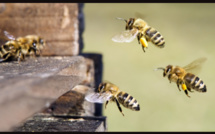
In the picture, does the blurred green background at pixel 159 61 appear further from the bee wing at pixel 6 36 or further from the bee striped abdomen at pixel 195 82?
the bee wing at pixel 6 36

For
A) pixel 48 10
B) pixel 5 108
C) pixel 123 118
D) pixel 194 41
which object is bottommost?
pixel 123 118

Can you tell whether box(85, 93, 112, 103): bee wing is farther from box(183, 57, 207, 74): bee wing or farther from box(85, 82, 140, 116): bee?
box(183, 57, 207, 74): bee wing

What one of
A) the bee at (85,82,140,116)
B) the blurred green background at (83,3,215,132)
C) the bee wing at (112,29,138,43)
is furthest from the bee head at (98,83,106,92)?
the blurred green background at (83,3,215,132)

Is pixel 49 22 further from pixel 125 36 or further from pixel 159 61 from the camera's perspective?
pixel 159 61

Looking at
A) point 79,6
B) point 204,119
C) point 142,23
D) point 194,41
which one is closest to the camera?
point 79,6

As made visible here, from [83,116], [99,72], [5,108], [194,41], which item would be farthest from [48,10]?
[194,41]

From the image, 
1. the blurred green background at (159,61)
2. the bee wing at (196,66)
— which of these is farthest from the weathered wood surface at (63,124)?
the blurred green background at (159,61)

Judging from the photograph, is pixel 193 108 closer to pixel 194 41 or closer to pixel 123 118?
pixel 123 118
